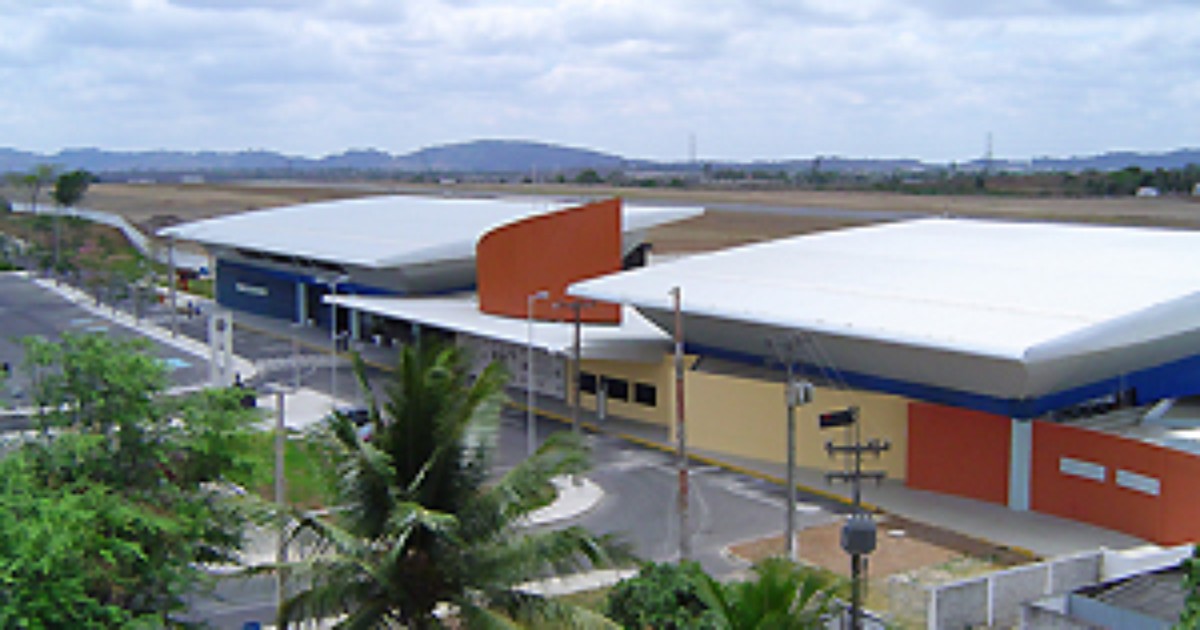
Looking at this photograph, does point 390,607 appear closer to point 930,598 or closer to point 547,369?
point 930,598

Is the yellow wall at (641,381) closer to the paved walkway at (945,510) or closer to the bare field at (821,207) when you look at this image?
the paved walkway at (945,510)

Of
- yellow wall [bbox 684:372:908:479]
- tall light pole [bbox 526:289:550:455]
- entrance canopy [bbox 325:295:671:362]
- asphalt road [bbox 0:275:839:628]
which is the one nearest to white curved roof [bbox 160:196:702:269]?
entrance canopy [bbox 325:295:671:362]

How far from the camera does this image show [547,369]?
52.2 metres

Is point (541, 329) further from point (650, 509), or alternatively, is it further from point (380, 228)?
point (380, 228)

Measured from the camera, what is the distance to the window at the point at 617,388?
47.7 metres

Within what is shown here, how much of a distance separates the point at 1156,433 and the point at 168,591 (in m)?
26.6

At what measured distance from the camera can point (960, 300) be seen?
1468 inches

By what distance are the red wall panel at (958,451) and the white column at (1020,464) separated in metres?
0.20

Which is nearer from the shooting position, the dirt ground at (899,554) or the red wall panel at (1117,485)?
the dirt ground at (899,554)

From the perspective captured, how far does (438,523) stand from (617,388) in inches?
1270

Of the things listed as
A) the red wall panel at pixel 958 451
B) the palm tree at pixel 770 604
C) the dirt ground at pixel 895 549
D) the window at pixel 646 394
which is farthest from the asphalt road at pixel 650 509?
the palm tree at pixel 770 604

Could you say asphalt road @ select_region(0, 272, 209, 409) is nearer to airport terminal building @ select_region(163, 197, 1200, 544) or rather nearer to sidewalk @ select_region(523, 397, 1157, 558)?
airport terminal building @ select_region(163, 197, 1200, 544)

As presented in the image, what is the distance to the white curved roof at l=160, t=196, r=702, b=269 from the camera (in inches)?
2496

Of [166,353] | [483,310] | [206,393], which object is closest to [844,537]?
[206,393]
